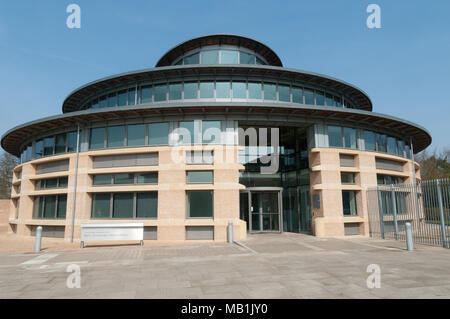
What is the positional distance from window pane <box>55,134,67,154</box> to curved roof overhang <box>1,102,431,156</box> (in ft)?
2.75

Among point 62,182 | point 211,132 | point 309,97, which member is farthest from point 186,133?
point 309,97

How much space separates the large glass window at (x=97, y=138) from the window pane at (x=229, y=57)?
1147 cm

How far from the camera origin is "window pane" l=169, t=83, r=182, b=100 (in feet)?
67.1

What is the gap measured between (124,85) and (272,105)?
12.7 metres

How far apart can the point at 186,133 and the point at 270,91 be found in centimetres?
777

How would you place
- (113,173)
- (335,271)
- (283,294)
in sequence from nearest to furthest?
(283,294), (335,271), (113,173)

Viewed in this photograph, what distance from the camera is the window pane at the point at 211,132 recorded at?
17609 millimetres

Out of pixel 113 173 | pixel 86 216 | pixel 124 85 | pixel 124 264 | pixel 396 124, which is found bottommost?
pixel 124 264

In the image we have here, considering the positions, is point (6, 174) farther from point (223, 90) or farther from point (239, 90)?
point (239, 90)

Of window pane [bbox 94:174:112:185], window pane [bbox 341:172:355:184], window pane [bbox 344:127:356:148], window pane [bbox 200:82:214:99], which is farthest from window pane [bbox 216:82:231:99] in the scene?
window pane [bbox 341:172:355:184]

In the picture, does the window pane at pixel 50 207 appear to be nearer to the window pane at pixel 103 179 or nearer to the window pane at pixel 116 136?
the window pane at pixel 103 179
